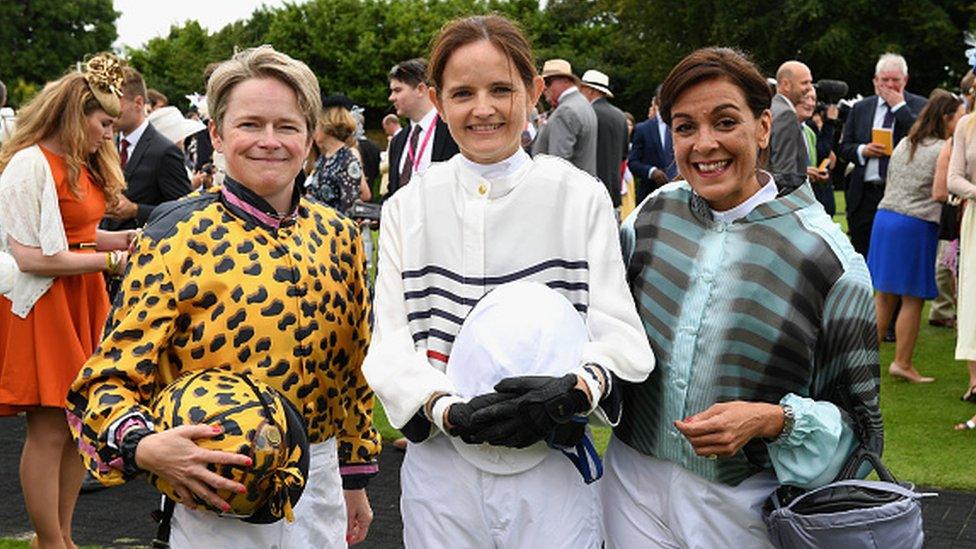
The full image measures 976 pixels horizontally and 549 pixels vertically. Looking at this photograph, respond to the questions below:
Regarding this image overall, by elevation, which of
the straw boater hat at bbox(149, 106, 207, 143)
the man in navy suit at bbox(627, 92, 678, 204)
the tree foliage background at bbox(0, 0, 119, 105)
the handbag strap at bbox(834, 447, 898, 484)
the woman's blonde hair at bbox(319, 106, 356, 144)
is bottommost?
the tree foliage background at bbox(0, 0, 119, 105)

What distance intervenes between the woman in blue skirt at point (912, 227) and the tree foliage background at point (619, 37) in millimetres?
30726

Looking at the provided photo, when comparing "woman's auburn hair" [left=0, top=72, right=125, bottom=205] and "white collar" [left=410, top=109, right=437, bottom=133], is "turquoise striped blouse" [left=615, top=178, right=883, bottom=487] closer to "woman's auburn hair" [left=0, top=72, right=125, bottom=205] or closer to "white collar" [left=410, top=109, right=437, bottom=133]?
"woman's auburn hair" [left=0, top=72, right=125, bottom=205]

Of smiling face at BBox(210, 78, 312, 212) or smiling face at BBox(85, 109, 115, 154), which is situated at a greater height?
smiling face at BBox(210, 78, 312, 212)

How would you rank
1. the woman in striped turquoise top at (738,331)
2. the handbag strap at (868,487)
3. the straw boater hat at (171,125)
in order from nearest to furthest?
the handbag strap at (868,487) < the woman in striped turquoise top at (738,331) < the straw boater hat at (171,125)

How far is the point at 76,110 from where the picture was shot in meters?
5.18

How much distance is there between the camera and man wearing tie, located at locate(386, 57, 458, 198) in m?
7.26

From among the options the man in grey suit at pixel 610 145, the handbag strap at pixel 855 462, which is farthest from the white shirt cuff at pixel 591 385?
the man in grey suit at pixel 610 145

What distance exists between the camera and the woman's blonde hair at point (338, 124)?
29.2 ft

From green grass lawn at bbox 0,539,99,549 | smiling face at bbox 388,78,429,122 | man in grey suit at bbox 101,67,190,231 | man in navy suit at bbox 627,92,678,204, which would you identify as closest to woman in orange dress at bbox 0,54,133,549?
green grass lawn at bbox 0,539,99,549

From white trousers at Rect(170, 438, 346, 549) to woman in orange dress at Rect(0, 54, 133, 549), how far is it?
240 cm

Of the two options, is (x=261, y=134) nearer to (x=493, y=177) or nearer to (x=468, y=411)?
(x=493, y=177)

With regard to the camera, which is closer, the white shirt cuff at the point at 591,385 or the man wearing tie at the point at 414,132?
the white shirt cuff at the point at 591,385

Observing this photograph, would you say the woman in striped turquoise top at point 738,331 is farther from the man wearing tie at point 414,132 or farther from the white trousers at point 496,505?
the man wearing tie at point 414,132

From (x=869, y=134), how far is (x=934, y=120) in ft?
6.20
